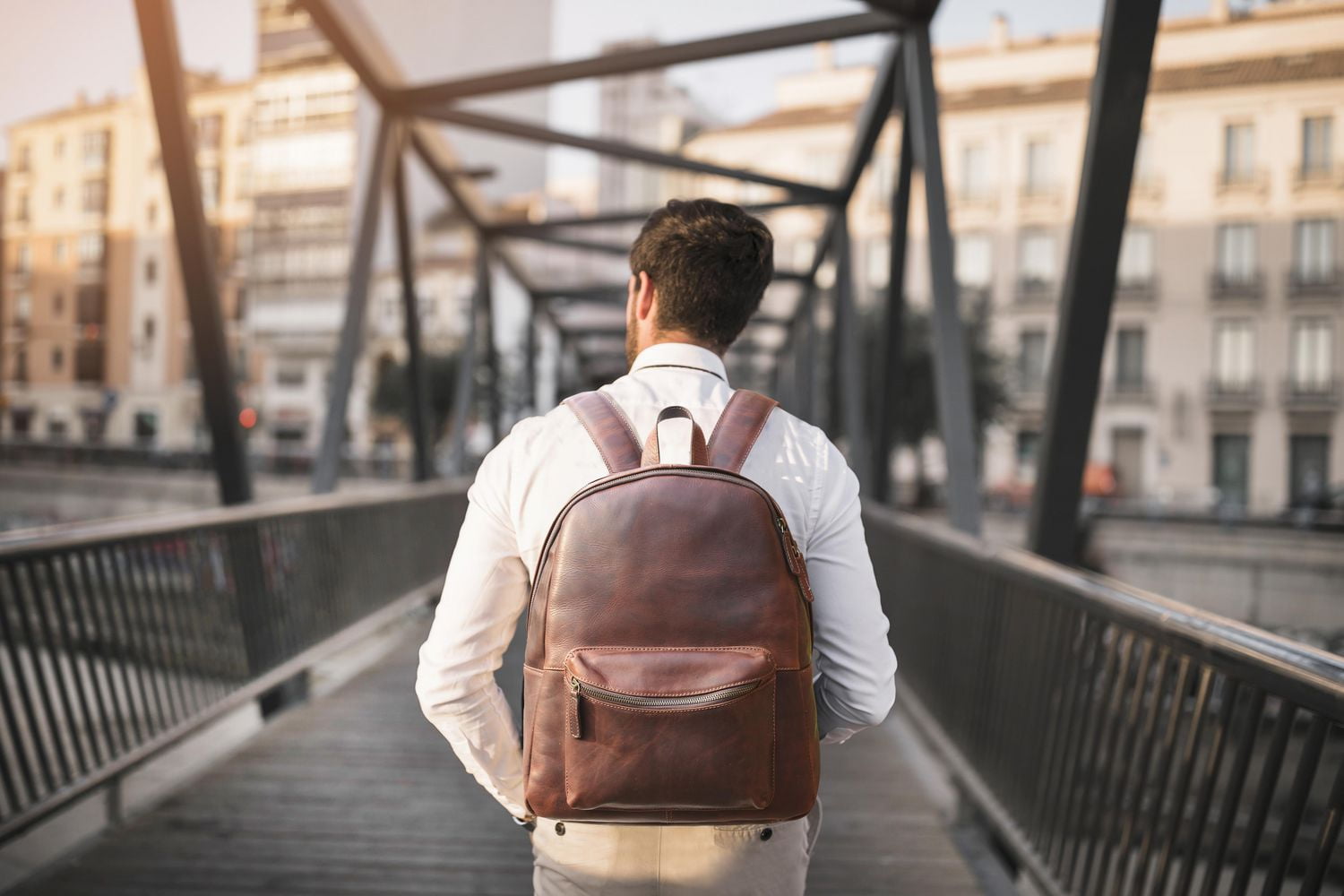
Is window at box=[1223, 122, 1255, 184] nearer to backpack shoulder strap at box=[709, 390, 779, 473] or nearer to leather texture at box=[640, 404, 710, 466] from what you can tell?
backpack shoulder strap at box=[709, 390, 779, 473]

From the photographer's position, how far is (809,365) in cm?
1702

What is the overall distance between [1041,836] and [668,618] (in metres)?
2.20

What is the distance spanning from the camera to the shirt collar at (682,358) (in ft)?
4.66

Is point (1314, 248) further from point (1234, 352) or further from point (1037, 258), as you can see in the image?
point (1037, 258)

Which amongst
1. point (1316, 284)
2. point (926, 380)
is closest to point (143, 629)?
point (1316, 284)

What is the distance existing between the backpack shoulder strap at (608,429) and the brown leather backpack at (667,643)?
0.05 m

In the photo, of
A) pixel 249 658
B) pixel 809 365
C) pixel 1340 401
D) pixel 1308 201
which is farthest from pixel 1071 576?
pixel 1340 401

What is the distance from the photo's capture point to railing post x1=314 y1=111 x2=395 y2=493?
23.5ft

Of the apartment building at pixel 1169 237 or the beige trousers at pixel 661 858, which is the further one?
the apartment building at pixel 1169 237

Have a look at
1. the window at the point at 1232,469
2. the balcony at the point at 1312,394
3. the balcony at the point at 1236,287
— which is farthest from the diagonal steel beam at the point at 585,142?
the window at the point at 1232,469

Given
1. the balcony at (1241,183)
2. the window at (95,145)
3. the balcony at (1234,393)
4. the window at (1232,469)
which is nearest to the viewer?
the window at (95,145)

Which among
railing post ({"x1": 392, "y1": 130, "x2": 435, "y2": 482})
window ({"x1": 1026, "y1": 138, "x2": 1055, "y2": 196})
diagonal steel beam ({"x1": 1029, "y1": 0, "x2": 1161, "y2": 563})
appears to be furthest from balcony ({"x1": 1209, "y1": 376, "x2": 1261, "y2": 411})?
diagonal steel beam ({"x1": 1029, "y1": 0, "x2": 1161, "y2": 563})

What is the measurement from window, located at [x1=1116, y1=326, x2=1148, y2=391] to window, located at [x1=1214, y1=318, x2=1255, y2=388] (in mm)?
2694

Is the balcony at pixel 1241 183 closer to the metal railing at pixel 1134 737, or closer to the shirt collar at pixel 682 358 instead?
the metal railing at pixel 1134 737
